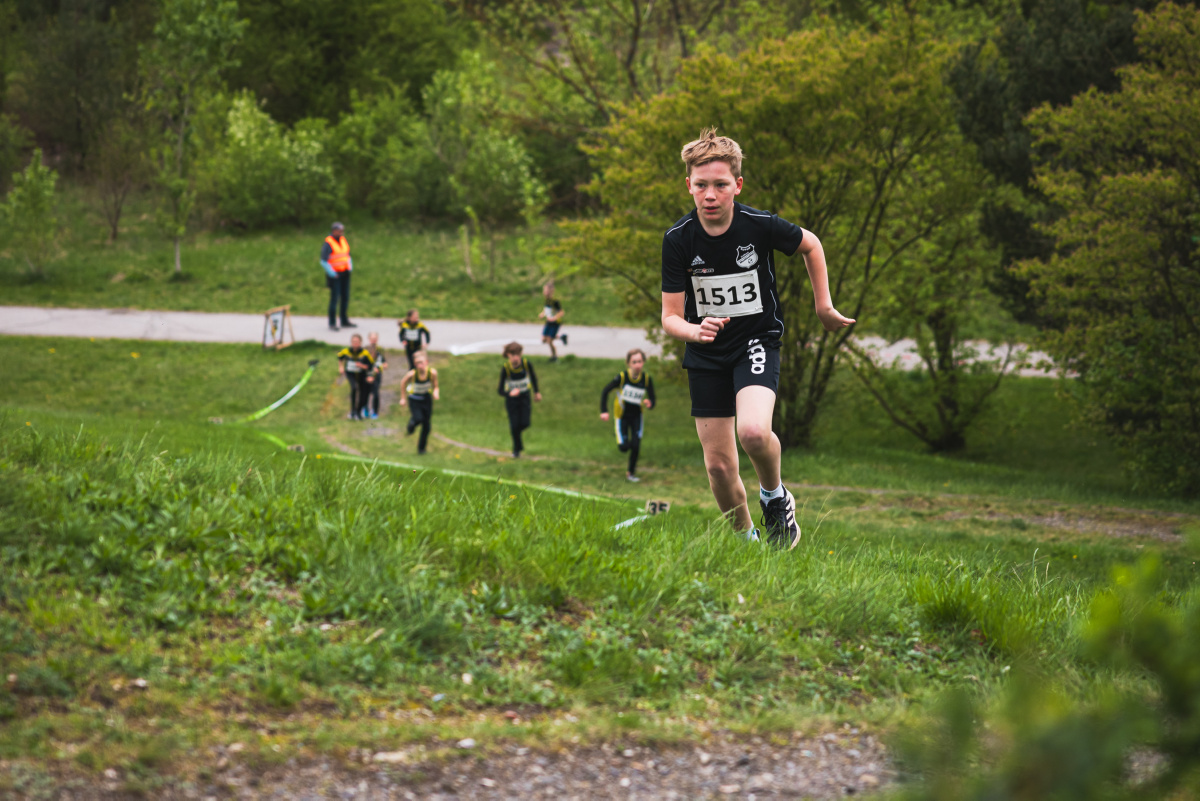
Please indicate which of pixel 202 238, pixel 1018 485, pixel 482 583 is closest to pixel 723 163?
pixel 482 583

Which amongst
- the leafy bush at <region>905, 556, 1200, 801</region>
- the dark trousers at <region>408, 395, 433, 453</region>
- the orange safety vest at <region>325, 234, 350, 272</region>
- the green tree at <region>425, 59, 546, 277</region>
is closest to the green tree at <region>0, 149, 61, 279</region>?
the orange safety vest at <region>325, 234, 350, 272</region>

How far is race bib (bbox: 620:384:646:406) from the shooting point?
14703mm

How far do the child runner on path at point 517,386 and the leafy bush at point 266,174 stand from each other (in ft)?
83.3

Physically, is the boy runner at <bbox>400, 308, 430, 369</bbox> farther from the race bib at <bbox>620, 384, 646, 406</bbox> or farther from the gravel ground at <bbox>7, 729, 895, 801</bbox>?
the gravel ground at <bbox>7, 729, 895, 801</bbox>

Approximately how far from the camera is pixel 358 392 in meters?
20.5

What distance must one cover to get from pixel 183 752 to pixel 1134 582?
2812mm

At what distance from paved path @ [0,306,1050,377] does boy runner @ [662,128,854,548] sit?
19.5 metres

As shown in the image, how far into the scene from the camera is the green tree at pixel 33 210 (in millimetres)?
28203

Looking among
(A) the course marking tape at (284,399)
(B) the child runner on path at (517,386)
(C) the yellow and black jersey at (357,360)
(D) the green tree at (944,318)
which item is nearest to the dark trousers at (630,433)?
(B) the child runner on path at (517,386)

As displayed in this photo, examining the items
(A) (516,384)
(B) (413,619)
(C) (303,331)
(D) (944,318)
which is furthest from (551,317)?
(B) (413,619)

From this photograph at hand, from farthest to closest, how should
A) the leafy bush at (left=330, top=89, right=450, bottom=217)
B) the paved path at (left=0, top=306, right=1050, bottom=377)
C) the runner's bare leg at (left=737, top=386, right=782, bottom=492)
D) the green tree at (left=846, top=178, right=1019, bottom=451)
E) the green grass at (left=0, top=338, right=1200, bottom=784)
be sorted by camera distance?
the leafy bush at (left=330, top=89, right=450, bottom=217)
the paved path at (left=0, top=306, right=1050, bottom=377)
the green tree at (left=846, top=178, right=1019, bottom=451)
the runner's bare leg at (left=737, top=386, right=782, bottom=492)
the green grass at (left=0, top=338, right=1200, bottom=784)

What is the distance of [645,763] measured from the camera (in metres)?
3.44

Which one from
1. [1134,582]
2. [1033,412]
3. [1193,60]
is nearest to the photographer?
[1134,582]

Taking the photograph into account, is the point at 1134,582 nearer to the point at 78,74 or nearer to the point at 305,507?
the point at 305,507
